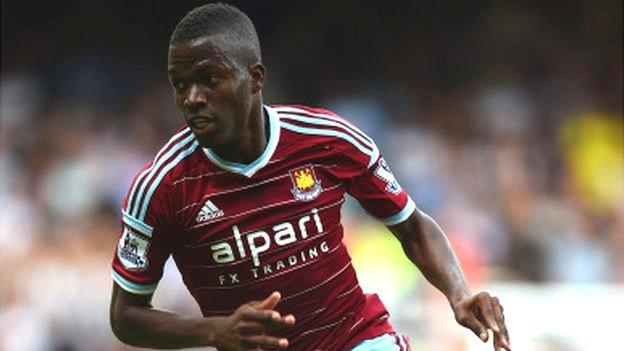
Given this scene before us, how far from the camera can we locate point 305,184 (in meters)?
5.36

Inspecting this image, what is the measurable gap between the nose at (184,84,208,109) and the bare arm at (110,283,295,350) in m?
0.68

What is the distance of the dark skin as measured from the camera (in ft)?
15.3

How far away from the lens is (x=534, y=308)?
940 cm

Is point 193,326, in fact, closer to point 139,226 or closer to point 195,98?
point 139,226

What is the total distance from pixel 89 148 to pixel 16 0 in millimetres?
2873

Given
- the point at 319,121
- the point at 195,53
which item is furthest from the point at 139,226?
the point at 319,121

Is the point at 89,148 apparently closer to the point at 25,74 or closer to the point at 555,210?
the point at 25,74

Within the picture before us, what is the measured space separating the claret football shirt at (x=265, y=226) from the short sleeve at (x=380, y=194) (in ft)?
0.14

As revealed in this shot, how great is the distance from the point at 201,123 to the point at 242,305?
623 mm

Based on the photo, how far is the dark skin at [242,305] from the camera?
4.66 meters

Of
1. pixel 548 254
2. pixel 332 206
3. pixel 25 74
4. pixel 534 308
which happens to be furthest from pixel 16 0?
pixel 332 206

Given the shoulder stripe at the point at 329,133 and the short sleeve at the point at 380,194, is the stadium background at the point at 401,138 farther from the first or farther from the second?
the shoulder stripe at the point at 329,133

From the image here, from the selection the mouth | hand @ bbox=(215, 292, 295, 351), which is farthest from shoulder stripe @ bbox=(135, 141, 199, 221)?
hand @ bbox=(215, 292, 295, 351)

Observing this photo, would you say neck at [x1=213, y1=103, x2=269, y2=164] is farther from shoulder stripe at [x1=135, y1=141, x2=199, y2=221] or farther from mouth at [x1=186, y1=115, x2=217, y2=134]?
mouth at [x1=186, y1=115, x2=217, y2=134]
